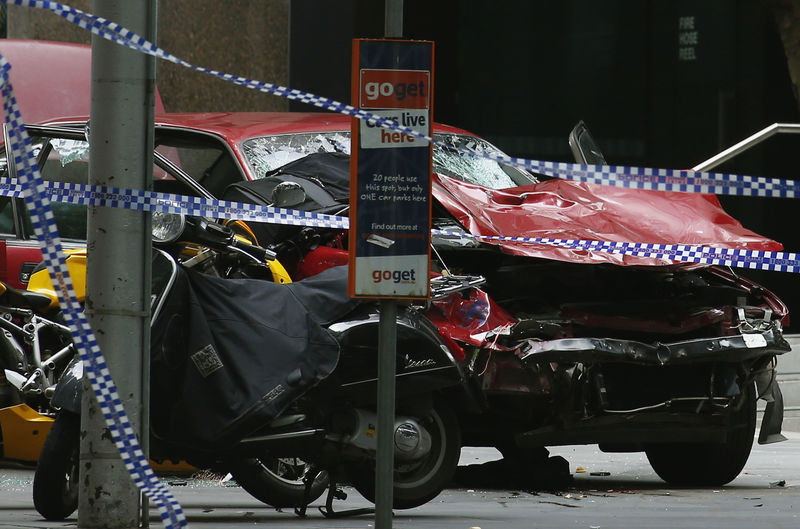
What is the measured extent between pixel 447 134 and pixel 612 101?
27.7ft

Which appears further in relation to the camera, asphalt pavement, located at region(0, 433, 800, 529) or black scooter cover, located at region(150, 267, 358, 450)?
asphalt pavement, located at region(0, 433, 800, 529)

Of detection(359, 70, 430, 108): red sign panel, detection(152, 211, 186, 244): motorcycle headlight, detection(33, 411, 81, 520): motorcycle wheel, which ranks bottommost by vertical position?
detection(33, 411, 81, 520): motorcycle wheel

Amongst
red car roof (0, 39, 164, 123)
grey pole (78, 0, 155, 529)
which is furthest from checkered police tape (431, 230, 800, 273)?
red car roof (0, 39, 164, 123)

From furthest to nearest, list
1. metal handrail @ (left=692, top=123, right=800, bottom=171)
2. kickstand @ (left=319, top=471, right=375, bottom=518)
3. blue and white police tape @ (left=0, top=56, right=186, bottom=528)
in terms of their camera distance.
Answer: metal handrail @ (left=692, top=123, right=800, bottom=171), kickstand @ (left=319, top=471, right=375, bottom=518), blue and white police tape @ (left=0, top=56, right=186, bottom=528)

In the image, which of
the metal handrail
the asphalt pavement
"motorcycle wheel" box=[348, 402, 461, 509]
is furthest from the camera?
the metal handrail

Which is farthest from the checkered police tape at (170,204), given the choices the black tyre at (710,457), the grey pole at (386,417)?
the black tyre at (710,457)

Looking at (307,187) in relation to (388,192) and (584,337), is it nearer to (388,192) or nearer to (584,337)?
(584,337)

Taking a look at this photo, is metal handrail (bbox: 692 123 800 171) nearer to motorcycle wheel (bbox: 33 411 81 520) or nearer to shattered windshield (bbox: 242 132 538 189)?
shattered windshield (bbox: 242 132 538 189)

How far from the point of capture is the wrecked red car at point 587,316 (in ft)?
24.3

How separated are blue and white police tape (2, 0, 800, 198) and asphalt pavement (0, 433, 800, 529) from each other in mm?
1571

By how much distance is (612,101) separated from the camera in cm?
1725

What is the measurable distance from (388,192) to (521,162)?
2.28 feet

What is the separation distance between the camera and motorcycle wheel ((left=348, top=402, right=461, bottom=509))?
678cm

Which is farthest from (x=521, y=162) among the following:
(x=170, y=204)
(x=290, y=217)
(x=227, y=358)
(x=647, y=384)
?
(x=647, y=384)
